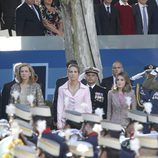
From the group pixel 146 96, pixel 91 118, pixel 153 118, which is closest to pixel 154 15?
pixel 146 96

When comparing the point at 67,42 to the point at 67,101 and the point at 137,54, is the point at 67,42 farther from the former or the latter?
the point at 67,101

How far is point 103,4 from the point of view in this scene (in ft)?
59.6

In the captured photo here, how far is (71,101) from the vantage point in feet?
48.4

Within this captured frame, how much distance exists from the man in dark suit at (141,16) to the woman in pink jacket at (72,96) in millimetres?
3582

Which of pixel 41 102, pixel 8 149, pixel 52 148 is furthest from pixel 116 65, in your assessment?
pixel 52 148

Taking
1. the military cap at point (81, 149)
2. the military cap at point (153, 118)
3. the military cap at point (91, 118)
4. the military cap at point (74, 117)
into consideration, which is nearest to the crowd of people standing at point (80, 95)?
the military cap at point (74, 117)

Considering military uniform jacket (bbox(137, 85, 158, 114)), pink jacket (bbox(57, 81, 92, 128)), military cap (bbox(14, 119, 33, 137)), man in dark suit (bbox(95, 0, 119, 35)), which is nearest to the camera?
military cap (bbox(14, 119, 33, 137))

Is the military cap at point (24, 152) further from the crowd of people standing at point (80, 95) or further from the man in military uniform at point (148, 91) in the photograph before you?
the man in military uniform at point (148, 91)

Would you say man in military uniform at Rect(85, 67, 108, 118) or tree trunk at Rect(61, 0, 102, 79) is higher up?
tree trunk at Rect(61, 0, 102, 79)

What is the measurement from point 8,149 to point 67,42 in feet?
19.2

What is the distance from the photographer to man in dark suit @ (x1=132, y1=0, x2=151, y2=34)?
60.1 feet

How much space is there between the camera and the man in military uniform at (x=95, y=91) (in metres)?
15.5

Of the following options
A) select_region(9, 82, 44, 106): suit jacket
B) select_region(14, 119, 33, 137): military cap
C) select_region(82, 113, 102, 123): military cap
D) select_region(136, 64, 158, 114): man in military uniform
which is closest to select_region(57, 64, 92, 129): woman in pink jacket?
select_region(9, 82, 44, 106): suit jacket

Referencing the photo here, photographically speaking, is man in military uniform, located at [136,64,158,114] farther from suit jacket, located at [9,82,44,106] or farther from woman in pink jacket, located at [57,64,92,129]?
suit jacket, located at [9,82,44,106]
